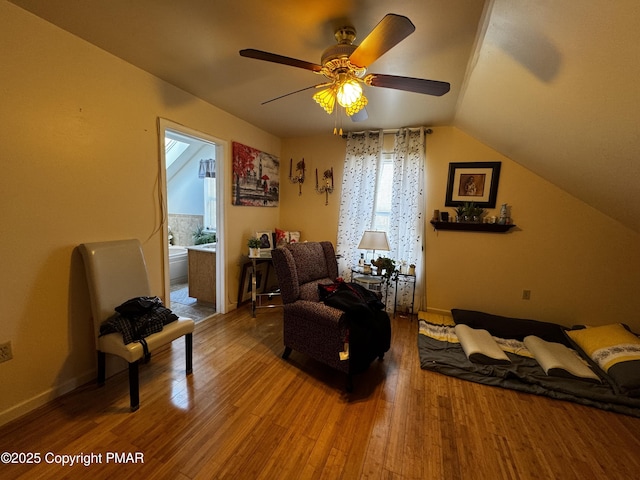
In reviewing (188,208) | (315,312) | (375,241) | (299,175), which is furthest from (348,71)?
(188,208)

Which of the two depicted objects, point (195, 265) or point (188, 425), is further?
point (195, 265)

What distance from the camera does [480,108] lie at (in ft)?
7.89

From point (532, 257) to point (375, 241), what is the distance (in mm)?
1841

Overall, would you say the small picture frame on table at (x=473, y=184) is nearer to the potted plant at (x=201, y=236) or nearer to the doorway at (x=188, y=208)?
the doorway at (x=188, y=208)

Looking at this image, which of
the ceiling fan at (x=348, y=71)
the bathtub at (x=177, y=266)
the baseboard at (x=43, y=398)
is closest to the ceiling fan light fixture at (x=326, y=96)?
the ceiling fan at (x=348, y=71)

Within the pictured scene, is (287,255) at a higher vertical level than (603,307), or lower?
higher

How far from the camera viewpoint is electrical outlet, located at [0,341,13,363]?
1.56 metres

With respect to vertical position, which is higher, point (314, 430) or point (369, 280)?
point (369, 280)

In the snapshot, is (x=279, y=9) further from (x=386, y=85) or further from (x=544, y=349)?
(x=544, y=349)

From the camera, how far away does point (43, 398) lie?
174 cm

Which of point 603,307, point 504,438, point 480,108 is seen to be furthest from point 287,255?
point 603,307

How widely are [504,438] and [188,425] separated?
1.94m

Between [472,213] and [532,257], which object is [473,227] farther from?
[532,257]

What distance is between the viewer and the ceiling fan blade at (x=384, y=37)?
3.65 ft
